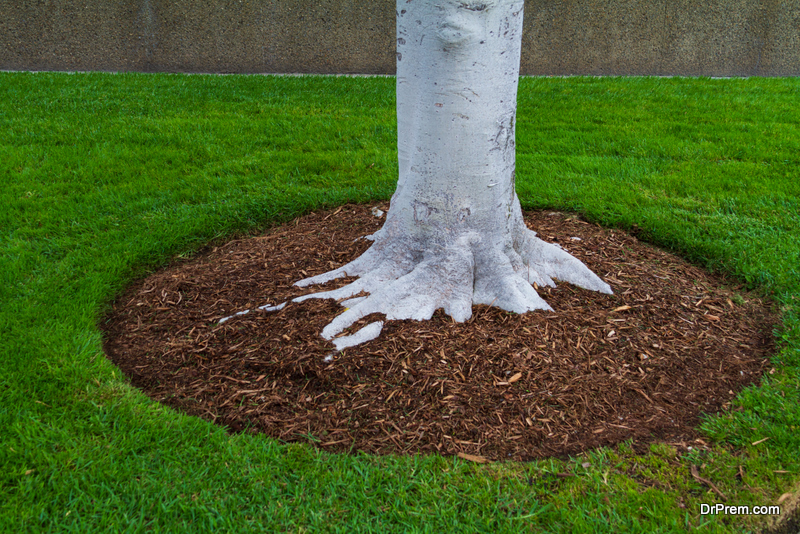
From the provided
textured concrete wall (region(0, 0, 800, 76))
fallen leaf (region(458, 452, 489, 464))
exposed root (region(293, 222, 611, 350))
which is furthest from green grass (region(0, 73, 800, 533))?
textured concrete wall (region(0, 0, 800, 76))

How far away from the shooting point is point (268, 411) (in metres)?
2.76

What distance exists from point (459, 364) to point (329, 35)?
8.66 m

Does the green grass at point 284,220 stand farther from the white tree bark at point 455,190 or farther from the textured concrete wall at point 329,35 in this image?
the textured concrete wall at point 329,35

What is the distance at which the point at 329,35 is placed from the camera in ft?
33.3

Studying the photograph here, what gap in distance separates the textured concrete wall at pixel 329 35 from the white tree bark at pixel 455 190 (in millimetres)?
7667

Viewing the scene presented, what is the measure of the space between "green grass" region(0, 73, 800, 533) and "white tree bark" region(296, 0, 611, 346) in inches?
37.9

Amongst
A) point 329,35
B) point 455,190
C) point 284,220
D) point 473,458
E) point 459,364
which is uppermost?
point 329,35

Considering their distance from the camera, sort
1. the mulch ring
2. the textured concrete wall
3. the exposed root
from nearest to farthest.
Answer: the mulch ring → the exposed root → the textured concrete wall

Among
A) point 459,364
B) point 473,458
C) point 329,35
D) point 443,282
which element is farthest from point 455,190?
point 329,35

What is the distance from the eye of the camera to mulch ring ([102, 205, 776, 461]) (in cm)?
266

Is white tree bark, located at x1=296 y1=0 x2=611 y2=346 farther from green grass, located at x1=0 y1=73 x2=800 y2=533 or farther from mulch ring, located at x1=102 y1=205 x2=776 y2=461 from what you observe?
green grass, located at x1=0 y1=73 x2=800 y2=533

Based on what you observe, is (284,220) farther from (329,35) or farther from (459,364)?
(329,35)

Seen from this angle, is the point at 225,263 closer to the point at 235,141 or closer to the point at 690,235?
the point at 235,141

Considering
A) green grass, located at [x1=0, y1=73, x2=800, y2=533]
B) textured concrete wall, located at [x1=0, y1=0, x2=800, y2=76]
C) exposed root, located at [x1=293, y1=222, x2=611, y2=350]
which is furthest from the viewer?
textured concrete wall, located at [x1=0, y1=0, x2=800, y2=76]
